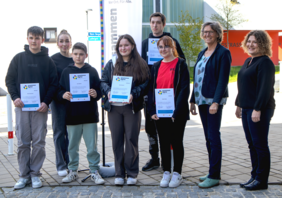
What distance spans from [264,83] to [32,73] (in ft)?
10.5

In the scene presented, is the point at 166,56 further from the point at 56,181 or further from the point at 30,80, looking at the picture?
the point at 56,181

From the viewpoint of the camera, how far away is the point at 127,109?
4297 mm

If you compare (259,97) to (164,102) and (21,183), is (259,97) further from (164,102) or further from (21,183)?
(21,183)

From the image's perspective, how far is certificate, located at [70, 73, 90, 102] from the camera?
14.5ft

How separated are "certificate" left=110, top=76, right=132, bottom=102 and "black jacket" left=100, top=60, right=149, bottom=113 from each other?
0.10 metres

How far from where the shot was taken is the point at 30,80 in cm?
441

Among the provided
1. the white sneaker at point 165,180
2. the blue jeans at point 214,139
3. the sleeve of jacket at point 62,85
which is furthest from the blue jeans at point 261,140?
the sleeve of jacket at point 62,85

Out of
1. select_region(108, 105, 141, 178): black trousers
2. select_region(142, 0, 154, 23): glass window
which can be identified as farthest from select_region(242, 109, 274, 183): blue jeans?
select_region(142, 0, 154, 23): glass window

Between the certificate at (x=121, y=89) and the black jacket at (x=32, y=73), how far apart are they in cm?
98

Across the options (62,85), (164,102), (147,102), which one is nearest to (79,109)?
(62,85)

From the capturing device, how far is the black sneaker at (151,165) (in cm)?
505

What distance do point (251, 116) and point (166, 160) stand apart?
4.32 ft

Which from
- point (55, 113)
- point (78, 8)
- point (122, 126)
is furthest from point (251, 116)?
point (78, 8)

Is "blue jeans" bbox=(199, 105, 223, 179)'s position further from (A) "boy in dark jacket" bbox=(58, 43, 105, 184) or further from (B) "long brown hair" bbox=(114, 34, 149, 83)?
(A) "boy in dark jacket" bbox=(58, 43, 105, 184)
